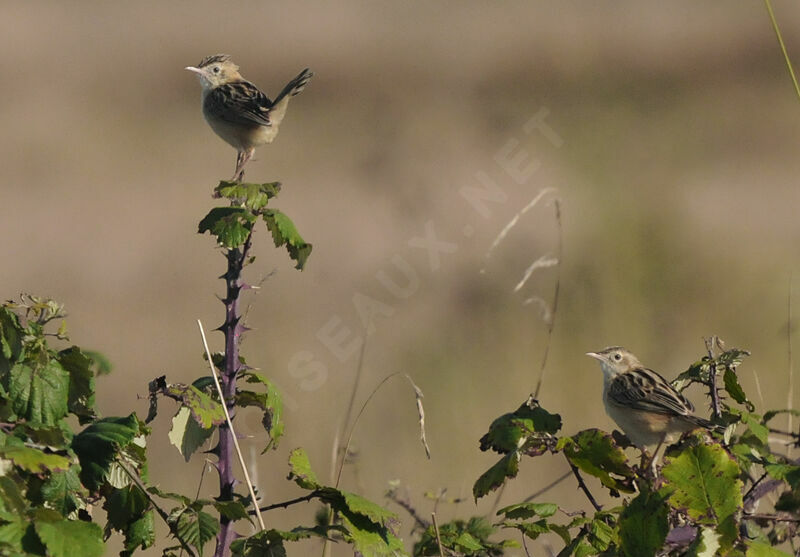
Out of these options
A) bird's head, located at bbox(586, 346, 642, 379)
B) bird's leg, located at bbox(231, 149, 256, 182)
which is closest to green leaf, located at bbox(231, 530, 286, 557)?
bird's leg, located at bbox(231, 149, 256, 182)

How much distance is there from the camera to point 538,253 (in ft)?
28.4

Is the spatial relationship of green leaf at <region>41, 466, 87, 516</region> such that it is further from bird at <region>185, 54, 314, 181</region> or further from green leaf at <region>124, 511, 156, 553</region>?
bird at <region>185, 54, 314, 181</region>

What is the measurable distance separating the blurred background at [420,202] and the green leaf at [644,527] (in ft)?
8.19

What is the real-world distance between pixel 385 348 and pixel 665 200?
2.87m

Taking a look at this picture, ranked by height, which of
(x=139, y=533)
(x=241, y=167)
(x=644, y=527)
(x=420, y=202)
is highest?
(x=241, y=167)

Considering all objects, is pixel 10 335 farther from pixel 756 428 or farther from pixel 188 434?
pixel 756 428

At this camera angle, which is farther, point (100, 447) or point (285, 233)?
point (285, 233)

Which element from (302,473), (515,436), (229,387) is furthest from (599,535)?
(229,387)

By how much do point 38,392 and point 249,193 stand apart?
74cm

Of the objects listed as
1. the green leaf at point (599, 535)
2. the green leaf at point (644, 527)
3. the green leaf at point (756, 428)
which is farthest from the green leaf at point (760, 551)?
the green leaf at point (599, 535)

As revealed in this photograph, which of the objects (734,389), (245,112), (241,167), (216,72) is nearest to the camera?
(734,389)

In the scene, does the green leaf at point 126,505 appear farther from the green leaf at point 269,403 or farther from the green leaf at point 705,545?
the green leaf at point 705,545

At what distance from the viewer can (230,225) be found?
2965 millimetres

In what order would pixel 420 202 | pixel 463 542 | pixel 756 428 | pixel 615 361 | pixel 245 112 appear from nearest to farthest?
pixel 756 428, pixel 463 542, pixel 615 361, pixel 245 112, pixel 420 202
